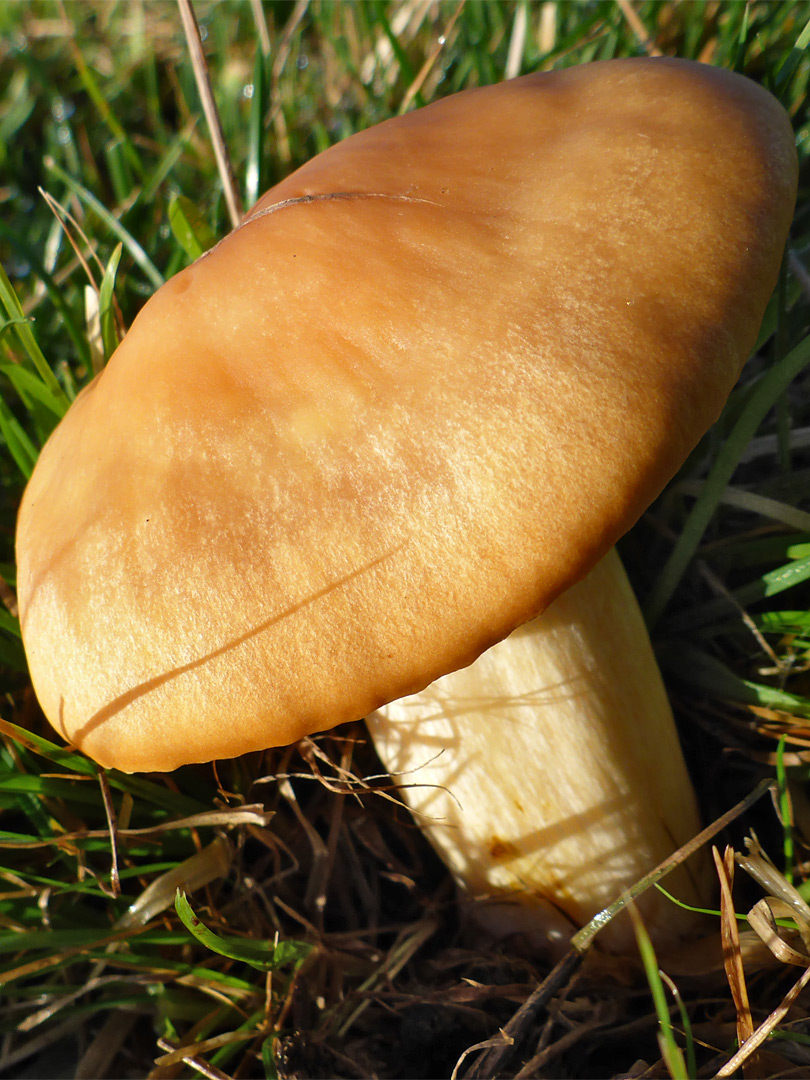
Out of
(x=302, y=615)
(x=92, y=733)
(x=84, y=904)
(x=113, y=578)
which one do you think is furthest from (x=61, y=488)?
(x=84, y=904)

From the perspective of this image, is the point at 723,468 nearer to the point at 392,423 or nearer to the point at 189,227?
the point at 392,423

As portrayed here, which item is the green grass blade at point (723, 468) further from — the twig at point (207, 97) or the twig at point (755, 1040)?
the twig at point (207, 97)

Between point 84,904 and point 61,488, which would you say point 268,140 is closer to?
point 61,488

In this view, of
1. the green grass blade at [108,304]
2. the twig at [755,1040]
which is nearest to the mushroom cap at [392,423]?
the green grass blade at [108,304]

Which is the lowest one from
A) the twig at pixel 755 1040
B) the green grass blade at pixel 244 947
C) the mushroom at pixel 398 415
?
the twig at pixel 755 1040

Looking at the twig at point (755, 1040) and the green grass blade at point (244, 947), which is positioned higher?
the green grass blade at point (244, 947)

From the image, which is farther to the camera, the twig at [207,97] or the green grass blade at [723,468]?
the twig at [207,97]

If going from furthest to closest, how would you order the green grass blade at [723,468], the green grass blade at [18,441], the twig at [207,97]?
the green grass blade at [18,441]
the twig at [207,97]
the green grass blade at [723,468]

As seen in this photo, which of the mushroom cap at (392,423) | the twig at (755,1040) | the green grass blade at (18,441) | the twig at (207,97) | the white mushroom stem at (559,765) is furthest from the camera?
the green grass blade at (18,441)
